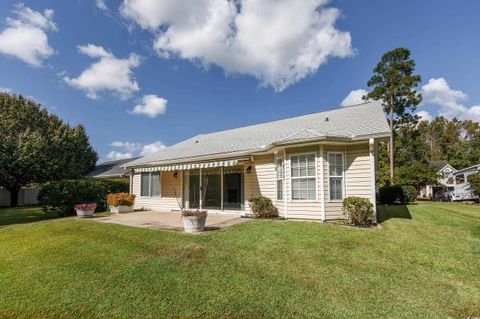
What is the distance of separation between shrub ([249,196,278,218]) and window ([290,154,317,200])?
1480 mm

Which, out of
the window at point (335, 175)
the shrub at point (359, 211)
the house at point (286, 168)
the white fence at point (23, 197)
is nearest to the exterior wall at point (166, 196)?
the house at point (286, 168)

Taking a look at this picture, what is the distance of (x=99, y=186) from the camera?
19.5 metres

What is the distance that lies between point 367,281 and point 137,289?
494 centimetres

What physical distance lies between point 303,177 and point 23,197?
3508 centimetres

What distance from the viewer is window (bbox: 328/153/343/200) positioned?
11.6 metres

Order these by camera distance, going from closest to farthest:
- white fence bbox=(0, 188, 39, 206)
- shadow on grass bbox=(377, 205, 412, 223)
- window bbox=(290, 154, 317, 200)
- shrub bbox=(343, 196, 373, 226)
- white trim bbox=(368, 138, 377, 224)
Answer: shrub bbox=(343, 196, 373, 226)
white trim bbox=(368, 138, 377, 224)
window bbox=(290, 154, 317, 200)
shadow on grass bbox=(377, 205, 412, 223)
white fence bbox=(0, 188, 39, 206)

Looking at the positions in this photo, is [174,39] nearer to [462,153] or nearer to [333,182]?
[333,182]

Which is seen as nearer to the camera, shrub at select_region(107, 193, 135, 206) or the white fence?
shrub at select_region(107, 193, 135, 206)

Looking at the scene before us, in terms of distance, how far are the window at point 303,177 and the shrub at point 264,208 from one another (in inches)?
58.3

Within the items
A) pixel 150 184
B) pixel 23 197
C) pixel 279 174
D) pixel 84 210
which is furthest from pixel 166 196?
pixel 23 197

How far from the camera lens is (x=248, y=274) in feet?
19.7

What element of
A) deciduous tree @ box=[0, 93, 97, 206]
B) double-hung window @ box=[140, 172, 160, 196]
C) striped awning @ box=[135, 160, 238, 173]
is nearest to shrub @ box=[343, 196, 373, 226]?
striped awning @ box=[135, 160, 238, 173]

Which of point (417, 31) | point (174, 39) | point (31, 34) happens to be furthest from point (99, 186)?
point (417, 31)

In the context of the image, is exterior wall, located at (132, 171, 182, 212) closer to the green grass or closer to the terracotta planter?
the terracotta planter
